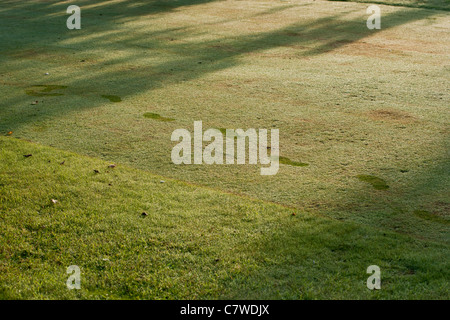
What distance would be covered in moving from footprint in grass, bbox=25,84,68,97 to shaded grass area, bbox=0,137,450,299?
2.28 meters

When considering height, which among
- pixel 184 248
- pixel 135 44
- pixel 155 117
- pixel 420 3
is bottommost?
pixel 184 248

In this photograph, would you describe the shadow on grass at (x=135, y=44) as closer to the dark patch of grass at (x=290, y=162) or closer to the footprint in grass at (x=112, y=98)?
the footprint in grass at (x=112, y=98)

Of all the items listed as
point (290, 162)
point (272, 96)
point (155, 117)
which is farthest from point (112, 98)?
point (290, 162)

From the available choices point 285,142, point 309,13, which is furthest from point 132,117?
point 309,13

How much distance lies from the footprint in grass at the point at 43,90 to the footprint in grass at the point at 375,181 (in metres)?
3.64

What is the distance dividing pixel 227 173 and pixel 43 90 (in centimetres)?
313

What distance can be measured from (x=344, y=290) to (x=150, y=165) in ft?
6.31

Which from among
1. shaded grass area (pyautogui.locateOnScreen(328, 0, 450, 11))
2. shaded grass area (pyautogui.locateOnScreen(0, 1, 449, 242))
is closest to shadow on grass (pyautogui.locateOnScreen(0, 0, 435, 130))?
shaded grass area (pyautogui.locateOnScreen(0, 1, 449, 242))

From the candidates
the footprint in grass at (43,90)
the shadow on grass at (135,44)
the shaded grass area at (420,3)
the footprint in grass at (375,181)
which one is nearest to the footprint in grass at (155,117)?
the shadow on grass at (135,44)

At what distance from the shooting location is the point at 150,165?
381 cm

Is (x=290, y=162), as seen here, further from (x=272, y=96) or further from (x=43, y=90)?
(x=43, y=90)

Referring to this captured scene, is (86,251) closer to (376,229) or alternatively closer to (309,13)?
(376,229)

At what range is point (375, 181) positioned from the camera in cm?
354

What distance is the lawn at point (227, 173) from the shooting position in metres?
2.58
